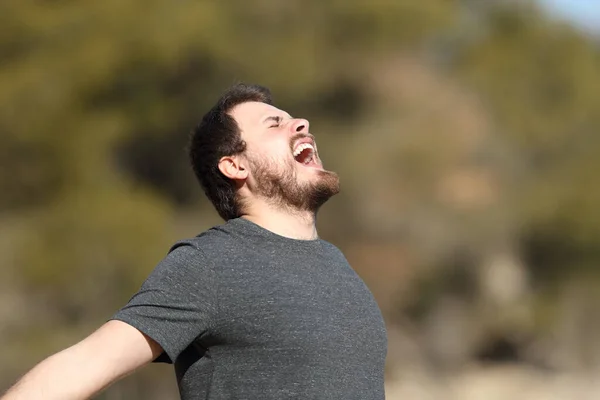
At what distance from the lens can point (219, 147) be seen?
92.9 inches

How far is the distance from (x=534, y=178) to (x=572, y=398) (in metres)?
3.21

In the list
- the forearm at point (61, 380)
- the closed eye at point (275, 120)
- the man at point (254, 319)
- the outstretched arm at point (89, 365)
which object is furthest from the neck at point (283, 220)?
the forearm at point (61, 380)

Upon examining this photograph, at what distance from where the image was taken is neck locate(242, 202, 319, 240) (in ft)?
7.22

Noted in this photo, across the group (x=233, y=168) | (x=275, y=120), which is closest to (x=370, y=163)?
(x=275, y=120)

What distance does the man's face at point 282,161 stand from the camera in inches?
88.7

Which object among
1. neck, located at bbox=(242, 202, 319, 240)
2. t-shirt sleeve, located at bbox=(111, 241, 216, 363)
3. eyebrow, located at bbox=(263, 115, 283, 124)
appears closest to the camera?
t-shirt sleeve, located at bbox=(111, 241, 216, 363)

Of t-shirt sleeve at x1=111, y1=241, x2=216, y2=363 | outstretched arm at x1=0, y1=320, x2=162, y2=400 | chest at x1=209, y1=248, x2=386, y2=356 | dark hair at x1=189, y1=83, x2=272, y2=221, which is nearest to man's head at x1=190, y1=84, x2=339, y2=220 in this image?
dark hair at x1=189, y1=83, x2=272, y2=221

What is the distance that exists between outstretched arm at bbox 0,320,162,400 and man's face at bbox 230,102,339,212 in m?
0.51

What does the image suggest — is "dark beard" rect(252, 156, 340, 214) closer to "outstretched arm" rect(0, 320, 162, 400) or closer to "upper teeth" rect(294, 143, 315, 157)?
"upper teeth" rect(294, 143, 315, 157)

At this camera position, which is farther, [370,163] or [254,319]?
[370,163]

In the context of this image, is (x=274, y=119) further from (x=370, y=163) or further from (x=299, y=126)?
(x=370, y=163)

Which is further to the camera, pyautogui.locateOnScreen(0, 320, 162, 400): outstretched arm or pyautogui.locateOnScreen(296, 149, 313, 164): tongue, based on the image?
pyautogui.locateOnScreen(296, 149, 313, 164): tongue

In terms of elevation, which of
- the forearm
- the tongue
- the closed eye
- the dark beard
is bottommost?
the forearm

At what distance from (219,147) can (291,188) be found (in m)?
0.22
